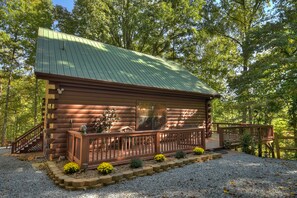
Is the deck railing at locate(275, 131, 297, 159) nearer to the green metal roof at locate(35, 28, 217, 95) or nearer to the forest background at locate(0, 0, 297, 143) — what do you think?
the forest background at locate(0, 0, 297, 143)

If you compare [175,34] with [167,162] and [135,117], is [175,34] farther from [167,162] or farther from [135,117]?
[167,162]

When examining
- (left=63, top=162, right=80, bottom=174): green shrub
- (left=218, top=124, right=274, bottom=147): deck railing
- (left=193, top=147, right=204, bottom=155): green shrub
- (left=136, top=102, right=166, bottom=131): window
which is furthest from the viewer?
(left=218, top=124, right=274, bottom=147): deck railing

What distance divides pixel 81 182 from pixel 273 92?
11.8 meters

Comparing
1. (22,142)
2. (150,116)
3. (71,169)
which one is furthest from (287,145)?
(22,142)

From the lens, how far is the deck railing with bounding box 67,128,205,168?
5.30 m

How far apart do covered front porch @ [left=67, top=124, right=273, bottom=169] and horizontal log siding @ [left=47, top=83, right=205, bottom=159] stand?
1.44ft

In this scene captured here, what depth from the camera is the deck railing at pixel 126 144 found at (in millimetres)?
5297

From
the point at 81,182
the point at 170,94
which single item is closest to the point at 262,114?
the point at 170,94

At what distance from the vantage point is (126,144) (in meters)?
6.09

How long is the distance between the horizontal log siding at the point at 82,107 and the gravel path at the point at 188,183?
52.8 inches

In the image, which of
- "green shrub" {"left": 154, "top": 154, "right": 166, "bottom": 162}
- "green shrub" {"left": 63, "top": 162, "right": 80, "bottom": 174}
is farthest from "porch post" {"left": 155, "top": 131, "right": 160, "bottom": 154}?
"green shrub" {"left": 63, "top": 162, "right": 80, "bottom": 174}

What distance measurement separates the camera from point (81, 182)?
445cm

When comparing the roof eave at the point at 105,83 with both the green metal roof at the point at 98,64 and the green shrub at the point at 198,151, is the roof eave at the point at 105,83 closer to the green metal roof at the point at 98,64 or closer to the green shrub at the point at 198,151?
the green metal roof at the point at 98,64

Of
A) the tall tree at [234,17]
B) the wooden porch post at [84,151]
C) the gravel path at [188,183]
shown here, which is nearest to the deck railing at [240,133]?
the gravel path at [188,183]
